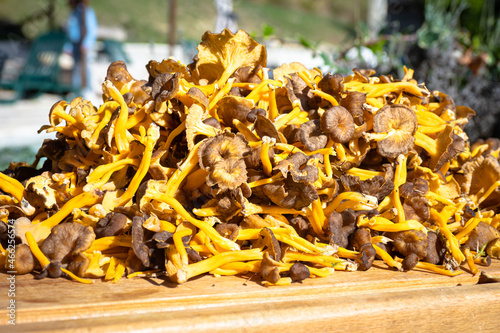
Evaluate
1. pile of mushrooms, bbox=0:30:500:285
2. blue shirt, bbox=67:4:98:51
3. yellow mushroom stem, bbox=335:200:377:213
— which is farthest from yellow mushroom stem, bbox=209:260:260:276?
blue shirt, bbox=67:4:98:51

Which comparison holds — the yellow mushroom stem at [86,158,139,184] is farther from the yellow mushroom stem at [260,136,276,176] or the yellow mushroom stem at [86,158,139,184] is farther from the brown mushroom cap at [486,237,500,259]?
the brown mushroom cap at [486,237,500,259]

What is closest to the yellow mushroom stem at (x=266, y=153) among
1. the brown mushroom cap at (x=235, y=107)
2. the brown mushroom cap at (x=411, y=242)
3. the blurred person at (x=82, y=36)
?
the brown mushroom cap at (x=235, y=107)

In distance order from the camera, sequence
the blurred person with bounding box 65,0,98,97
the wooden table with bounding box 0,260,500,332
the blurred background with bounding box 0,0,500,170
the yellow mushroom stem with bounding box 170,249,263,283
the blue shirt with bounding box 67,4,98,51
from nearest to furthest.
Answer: the wooden table with bounding box 0,260,500,332 → the yellow mushroom stem with bounding box 170,249,263,283 → the blurred background with bounding box 0,0,500,170 → the blurred person with bounding box 65,0,98,97 → the blue shirt with bounding box 67,4,98,51

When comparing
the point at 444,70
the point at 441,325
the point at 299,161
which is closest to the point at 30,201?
the point at 299,161

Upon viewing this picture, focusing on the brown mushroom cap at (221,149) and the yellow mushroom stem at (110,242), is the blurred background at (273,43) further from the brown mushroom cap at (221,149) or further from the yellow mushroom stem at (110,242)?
the yellow mushroom stem at (110,242)

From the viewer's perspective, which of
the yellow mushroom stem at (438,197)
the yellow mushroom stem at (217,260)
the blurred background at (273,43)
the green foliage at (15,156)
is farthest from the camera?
the blurred background at (273,43)

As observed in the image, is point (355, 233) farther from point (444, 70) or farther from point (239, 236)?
point (444, 70)

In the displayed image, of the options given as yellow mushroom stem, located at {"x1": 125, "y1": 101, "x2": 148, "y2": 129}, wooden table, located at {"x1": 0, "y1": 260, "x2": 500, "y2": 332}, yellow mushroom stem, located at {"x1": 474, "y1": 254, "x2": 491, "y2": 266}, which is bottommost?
wooden table, located at {"x1": 0, "y1": 260, "x2": 500, "y2": 332}
